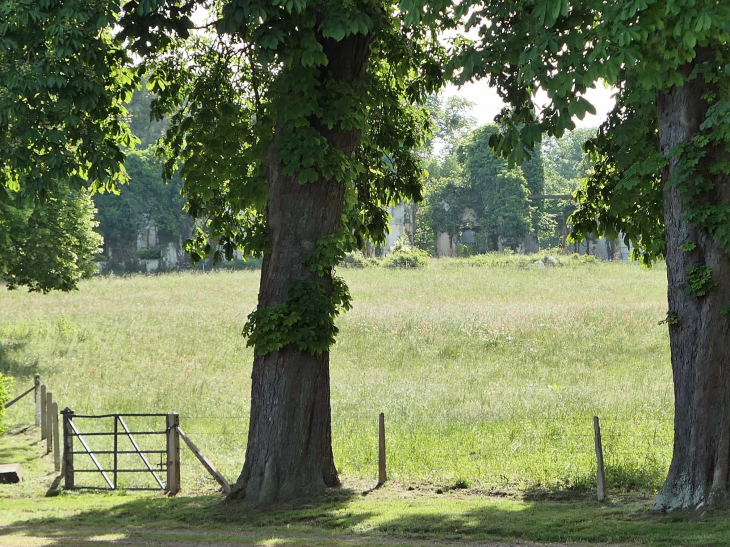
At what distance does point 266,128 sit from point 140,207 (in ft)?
209

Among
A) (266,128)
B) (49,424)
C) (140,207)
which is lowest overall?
(49,424)

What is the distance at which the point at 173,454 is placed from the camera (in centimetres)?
1522

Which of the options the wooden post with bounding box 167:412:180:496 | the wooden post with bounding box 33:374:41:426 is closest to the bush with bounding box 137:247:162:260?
the wooden post with bounding box 33:374:41:426

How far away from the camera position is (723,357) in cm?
1128

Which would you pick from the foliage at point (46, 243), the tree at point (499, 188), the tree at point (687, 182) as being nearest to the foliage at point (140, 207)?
the tree at point (499, 188)

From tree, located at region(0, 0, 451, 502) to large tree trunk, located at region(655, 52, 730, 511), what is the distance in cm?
374

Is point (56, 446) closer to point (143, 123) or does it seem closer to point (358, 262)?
point (358, 262)

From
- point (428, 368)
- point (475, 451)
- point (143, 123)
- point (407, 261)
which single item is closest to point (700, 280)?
point (475, 451)

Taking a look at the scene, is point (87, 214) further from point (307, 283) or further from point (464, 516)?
point (464, 516)

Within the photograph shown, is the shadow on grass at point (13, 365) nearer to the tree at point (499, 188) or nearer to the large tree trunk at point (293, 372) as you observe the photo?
the large tree trunk at point (293, 372)

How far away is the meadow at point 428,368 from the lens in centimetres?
1700

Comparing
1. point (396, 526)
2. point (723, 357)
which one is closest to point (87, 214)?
point (396, 526)

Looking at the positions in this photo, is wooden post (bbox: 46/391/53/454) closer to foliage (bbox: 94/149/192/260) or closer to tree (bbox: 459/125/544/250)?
tree (bbox: 459/125/544/250)

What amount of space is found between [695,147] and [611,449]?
6.63 m
